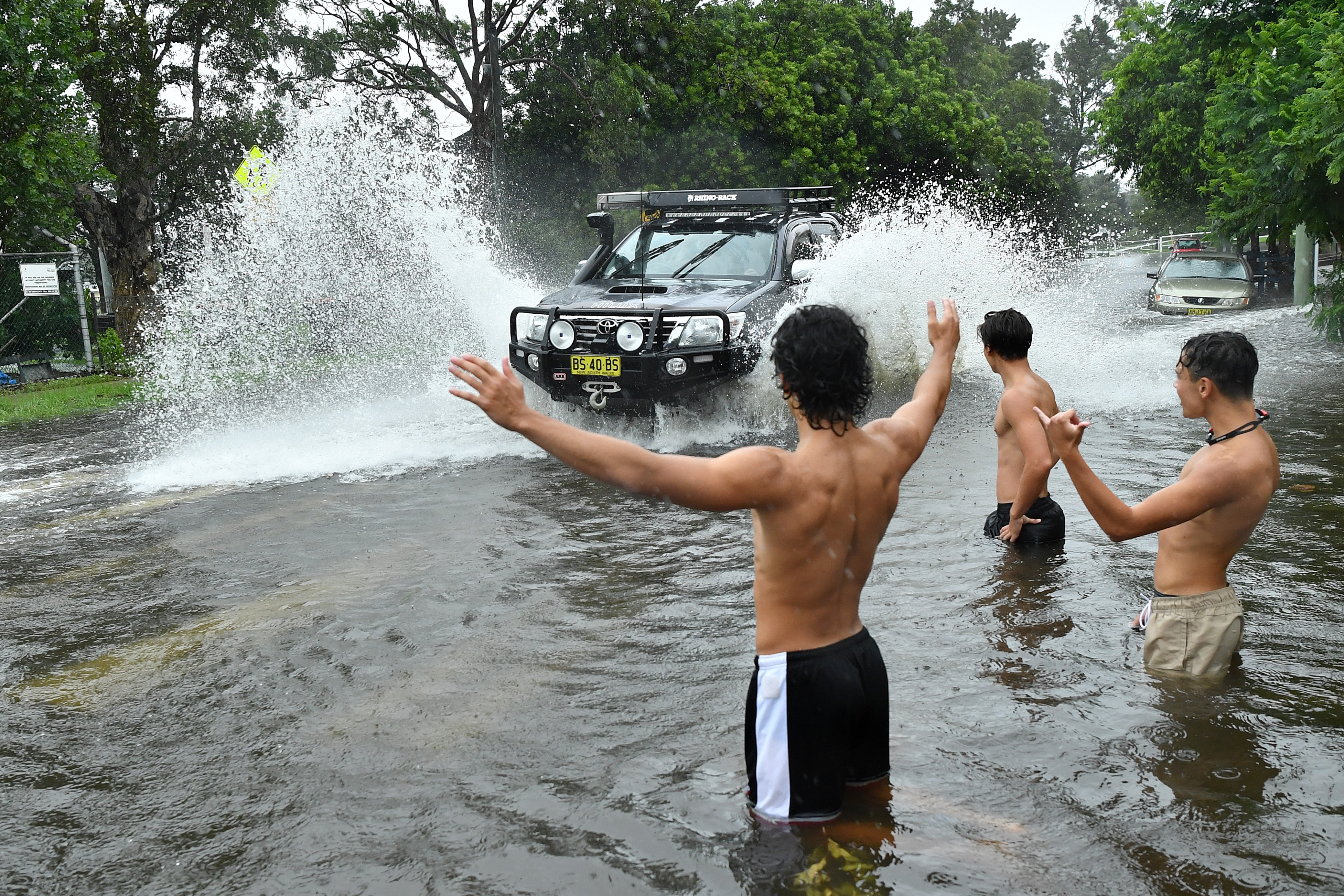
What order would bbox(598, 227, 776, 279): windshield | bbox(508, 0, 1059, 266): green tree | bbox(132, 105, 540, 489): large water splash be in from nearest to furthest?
bbox(132, 105, 540, 489): large water splash, bbox(598, 227, 776, 279): windshield, bbox(508, 0, 1059, 266): green tree

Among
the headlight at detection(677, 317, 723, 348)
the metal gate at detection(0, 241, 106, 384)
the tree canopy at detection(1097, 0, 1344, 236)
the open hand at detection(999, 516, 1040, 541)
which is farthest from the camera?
the metal gate at detection(0, 241, 106, 384)

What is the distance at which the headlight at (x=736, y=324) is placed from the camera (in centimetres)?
963

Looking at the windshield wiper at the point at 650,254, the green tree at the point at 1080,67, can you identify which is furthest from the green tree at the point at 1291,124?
the green tree at the point at 1080,67

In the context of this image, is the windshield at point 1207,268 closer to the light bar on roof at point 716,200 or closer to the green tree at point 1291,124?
the green tree at point 1291,124

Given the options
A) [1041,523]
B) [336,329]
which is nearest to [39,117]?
[336,329]

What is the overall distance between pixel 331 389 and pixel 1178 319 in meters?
16.8

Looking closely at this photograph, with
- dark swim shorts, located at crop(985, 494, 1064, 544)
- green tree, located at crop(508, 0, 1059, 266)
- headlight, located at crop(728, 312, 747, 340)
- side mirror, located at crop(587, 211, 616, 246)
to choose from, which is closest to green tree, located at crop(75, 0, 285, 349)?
green tree, located at crop(508, 0, 1059, 266)

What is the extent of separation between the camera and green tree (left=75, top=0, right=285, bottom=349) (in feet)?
64.6

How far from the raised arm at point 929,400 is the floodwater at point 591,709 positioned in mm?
1062

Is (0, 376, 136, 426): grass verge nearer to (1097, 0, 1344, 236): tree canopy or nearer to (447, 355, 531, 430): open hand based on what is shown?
(447, 355, 531, 430): open hand

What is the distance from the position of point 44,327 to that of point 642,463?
1953 cm

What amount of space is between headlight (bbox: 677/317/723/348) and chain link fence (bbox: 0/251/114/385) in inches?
483

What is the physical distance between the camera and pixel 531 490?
331 inches

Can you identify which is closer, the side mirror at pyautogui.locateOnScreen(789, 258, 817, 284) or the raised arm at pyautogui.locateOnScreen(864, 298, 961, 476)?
the raised arm at pyautogui.locateOnScreen(864, 298, 961, 476)
